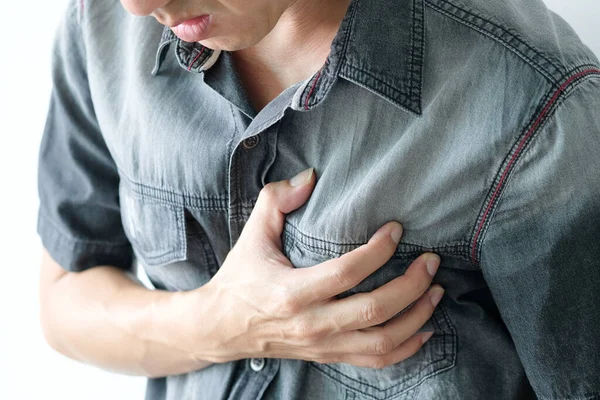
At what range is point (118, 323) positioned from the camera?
3.57 feet

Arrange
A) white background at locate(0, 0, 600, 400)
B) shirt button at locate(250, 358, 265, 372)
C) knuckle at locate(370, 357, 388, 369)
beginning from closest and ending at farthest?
knuckle at locate(370, 357, 388, 369), shirt button at locate(250, 358, 265, 372), white background at locate(0, 0, 600, 400)

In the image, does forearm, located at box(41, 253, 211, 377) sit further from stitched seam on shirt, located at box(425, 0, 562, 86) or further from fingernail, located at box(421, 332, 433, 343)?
stitched seam on shirt, located at box(425, 0, 562, 86)

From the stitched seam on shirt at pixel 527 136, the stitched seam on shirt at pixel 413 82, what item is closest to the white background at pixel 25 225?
the stitched seam on shirt at pixel 413 82

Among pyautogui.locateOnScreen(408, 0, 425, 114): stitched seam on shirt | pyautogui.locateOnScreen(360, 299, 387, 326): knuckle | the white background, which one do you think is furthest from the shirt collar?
the white background

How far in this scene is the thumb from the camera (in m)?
0.90

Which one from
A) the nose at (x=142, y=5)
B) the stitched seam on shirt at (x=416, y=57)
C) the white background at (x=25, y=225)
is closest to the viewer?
the nose at (x=142, y=5)

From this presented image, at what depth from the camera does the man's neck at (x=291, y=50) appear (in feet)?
2.94

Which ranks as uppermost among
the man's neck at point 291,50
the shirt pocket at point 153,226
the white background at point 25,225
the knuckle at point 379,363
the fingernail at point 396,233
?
the man's neck at point 291,50

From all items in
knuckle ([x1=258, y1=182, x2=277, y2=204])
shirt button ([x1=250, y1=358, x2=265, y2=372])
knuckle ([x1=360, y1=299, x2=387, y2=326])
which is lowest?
shirt button ([x1=250, y1=358, x2=265, y2=372])

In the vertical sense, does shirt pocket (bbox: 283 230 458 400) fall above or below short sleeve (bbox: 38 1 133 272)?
above

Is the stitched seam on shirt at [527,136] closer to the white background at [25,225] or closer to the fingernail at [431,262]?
the fingernail at [431,262]

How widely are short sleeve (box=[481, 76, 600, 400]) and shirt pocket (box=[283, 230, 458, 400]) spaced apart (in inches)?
3.6

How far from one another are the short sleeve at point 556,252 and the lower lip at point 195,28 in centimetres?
34

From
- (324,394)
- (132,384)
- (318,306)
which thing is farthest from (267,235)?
(132,384)
